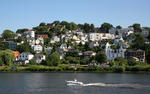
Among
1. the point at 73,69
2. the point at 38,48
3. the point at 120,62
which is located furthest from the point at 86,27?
the point at 73,69

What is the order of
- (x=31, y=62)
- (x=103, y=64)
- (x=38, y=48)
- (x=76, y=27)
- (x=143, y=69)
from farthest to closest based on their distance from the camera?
(x=76, y=27)
(x=38, y=48)
(x=31, y=62)
(x=103, y=64)
(x=143, y=69)

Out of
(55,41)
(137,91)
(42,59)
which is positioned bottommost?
Answer: (137,91)

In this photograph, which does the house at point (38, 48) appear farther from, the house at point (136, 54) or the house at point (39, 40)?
the house at point (136, 54)

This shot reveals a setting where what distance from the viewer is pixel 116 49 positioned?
10481 centimetres

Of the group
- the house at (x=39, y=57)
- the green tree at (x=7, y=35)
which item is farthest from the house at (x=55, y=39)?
the house at (x=39, y=57)

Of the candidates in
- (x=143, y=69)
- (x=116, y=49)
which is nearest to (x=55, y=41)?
(x=116, y=49)

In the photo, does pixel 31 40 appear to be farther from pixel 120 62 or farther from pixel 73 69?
pixel 120 62


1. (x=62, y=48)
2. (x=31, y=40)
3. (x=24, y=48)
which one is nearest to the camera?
(x=24, y=48)

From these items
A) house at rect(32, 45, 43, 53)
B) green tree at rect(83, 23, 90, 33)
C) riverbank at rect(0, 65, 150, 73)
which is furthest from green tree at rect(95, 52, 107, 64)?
green tree at rect(83, 23, 90, 33)

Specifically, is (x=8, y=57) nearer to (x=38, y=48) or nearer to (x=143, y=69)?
(x=38, y=48)

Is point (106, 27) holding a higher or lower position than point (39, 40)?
higher

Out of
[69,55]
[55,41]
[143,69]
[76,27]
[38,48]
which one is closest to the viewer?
[143,69]

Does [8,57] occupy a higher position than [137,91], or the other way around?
[8,57]

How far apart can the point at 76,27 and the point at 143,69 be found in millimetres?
88673
